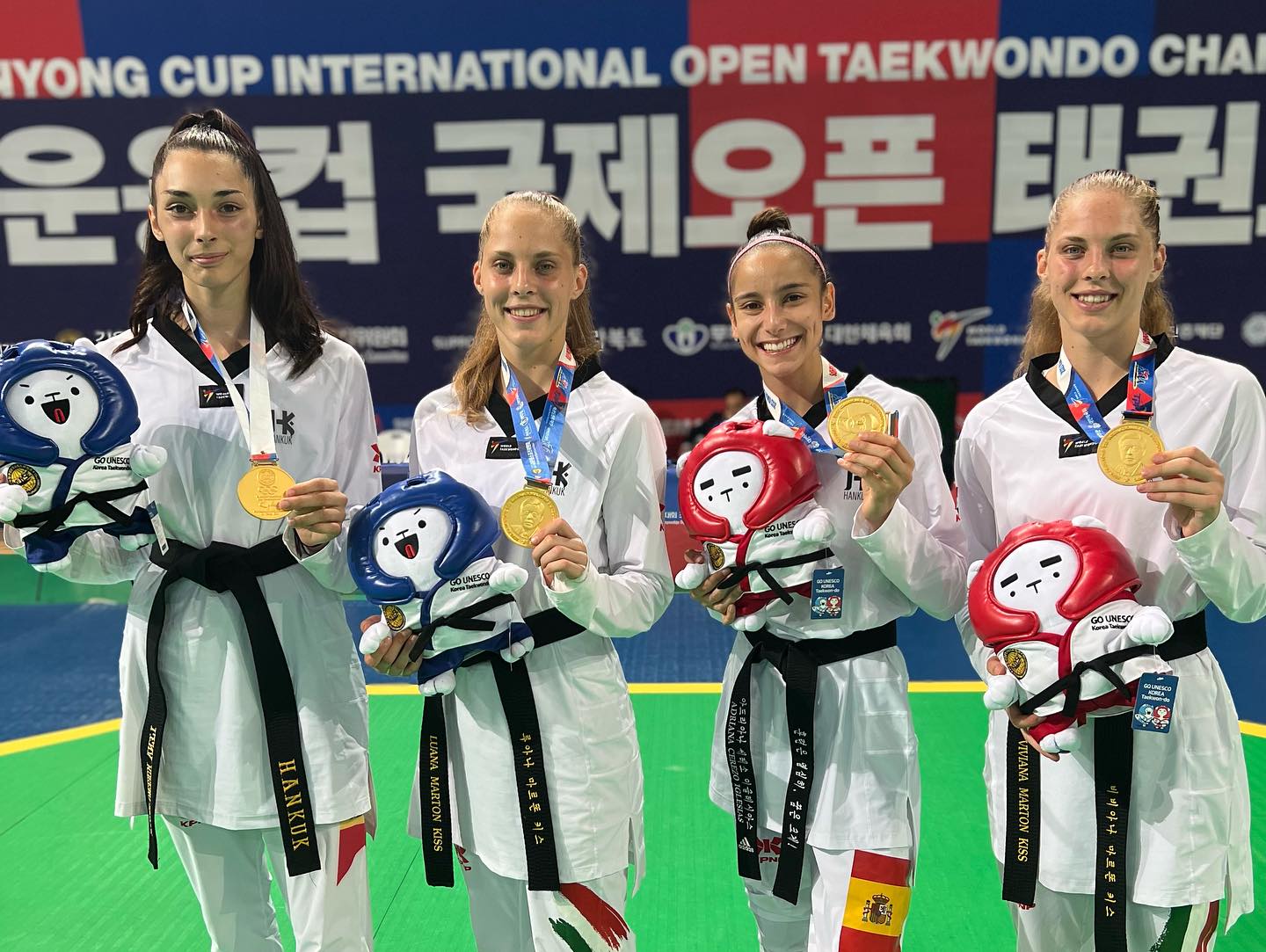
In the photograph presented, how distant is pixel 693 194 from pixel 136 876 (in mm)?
7371

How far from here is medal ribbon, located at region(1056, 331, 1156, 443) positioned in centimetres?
206

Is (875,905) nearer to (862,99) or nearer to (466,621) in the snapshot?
(466,621)

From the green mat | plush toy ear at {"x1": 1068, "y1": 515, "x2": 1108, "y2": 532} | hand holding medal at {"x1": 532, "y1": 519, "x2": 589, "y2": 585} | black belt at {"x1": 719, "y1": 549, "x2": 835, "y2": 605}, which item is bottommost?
the green mat

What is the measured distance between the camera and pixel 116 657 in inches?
225

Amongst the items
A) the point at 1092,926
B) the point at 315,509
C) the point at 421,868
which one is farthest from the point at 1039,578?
the point at 421,868

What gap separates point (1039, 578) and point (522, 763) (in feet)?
3.77

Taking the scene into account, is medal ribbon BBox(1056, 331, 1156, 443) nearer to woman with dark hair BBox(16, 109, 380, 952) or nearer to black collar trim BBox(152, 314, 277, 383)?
woman with dark hair BBox(16, 109, 380, 952)

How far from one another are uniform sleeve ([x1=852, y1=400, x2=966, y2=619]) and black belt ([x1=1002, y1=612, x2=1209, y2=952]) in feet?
1.17

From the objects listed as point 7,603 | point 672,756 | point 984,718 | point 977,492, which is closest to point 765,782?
point 977,492

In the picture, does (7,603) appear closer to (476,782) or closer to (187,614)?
(187,614)

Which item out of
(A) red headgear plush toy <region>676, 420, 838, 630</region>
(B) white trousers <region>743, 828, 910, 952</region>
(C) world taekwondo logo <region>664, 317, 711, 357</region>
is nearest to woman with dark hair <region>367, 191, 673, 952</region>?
(A) red headgear plush toy <region>676, 420, 838, 630</region>

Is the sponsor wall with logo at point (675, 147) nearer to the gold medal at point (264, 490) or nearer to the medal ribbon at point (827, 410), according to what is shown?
the medal ribbon at point (827, 410)

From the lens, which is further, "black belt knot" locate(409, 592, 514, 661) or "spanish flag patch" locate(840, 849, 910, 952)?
"spanish flag patch" locate(840, 849, 910, 952)

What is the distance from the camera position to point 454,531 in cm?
203
